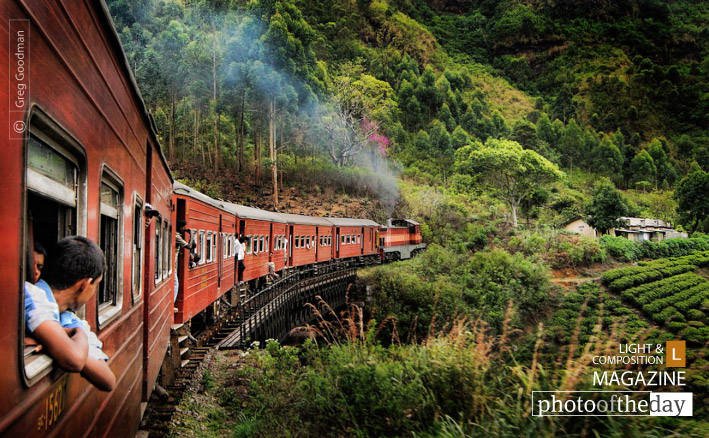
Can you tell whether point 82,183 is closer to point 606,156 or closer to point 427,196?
point 427,196

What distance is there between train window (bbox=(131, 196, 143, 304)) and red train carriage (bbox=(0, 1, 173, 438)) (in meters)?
0.01

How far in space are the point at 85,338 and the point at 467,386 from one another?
118 inches

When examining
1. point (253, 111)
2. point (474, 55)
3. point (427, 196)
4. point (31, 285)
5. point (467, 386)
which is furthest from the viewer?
point (474, 55)

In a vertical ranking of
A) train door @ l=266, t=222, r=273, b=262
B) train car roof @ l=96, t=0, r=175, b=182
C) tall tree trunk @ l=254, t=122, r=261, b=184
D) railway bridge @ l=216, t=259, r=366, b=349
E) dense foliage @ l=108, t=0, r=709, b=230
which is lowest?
railway bridge @ l=216, t=259, r=366, b=349

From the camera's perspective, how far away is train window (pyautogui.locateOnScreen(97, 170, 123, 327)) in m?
2.49

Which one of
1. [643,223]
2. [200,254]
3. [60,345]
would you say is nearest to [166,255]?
[200,254]

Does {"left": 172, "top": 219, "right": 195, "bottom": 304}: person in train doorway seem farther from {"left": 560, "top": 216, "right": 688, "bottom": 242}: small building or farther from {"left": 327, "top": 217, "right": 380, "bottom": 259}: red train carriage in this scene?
{"left": 560, "top": 216, "right": 688, "bottom": 242}: small building

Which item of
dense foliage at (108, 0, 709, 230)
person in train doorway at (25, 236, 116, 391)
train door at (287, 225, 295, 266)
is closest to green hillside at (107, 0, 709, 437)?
dense foliage at (108, 0, 709, 230)

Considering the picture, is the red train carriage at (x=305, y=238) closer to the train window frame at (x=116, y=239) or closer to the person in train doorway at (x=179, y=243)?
the person in train doorway at (x=179, y=243)

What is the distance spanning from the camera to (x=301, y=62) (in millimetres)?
35594

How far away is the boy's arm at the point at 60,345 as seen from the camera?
4.61ft

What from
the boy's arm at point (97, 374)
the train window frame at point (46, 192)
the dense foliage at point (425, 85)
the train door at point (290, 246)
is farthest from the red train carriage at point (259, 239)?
the dense foliage at point (425, 85)

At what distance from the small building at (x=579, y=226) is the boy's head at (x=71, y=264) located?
4835 centimetres

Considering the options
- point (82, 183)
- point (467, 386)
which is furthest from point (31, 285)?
point (467, 386)
